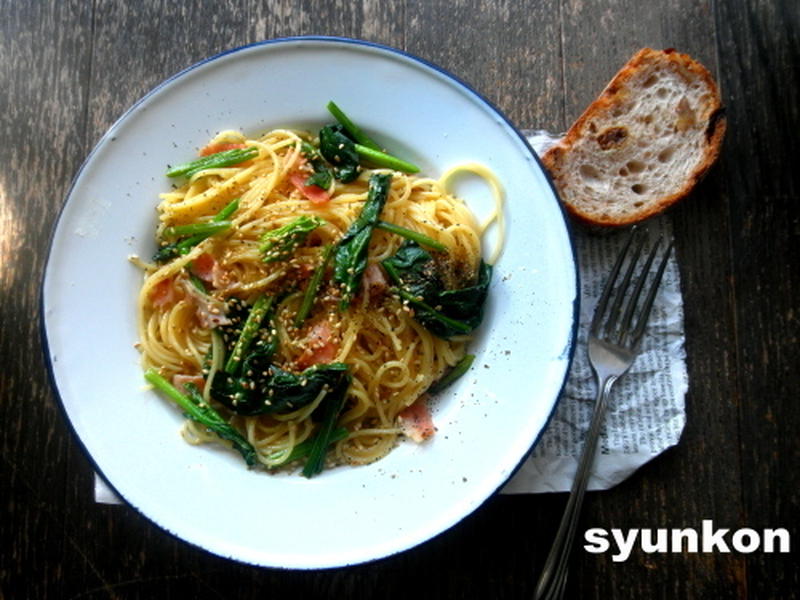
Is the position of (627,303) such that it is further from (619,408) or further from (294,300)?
(294,300)

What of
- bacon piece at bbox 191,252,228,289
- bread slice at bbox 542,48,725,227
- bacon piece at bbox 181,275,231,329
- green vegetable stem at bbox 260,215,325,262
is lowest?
bacon piece at bbox 181,275,231,329

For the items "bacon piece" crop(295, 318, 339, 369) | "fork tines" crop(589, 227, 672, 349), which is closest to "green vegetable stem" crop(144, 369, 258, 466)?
"bacon piece" crop(295, 318, 339, 369)

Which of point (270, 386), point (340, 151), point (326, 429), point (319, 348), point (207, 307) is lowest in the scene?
point (326, 429)

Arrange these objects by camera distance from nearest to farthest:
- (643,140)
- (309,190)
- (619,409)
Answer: (309,190)
(619,409)
(643,140)

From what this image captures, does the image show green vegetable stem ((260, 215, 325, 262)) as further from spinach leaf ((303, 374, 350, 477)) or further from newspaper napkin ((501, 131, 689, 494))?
newspaper napkin ((501, 131, 689, 494))

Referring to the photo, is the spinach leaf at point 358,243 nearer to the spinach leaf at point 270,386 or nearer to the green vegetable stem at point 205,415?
the spinach leaf at point 270,386

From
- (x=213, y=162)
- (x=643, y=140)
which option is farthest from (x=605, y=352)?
(x=213, y=162)
